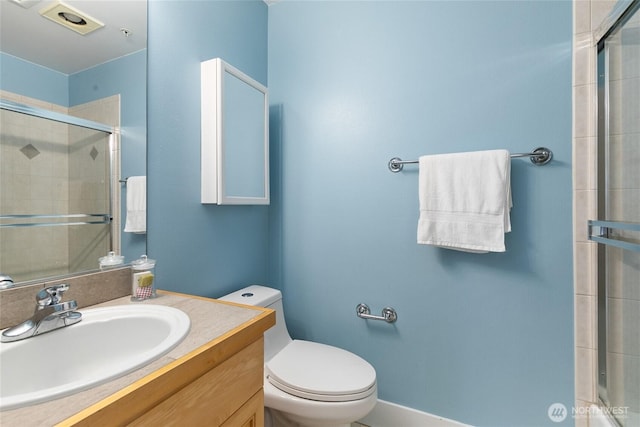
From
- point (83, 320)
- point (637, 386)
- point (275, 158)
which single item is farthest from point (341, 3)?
point (637, 386)

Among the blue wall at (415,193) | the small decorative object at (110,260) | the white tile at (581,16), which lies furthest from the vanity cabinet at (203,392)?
the white tile at (581,16)

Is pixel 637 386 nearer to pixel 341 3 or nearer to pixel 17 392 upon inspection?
pixel 17 392

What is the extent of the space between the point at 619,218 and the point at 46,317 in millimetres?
1783

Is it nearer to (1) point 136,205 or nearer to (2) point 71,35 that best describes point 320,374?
(1) point 136,205

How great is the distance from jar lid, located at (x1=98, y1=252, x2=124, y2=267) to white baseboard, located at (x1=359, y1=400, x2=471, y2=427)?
136cm

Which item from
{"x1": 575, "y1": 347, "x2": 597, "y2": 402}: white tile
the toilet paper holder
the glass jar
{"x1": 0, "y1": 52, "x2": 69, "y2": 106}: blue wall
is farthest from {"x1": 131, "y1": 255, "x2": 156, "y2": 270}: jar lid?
{"x1": 575, "y1": 347, "x2": 597, "y2": 402}: white tile

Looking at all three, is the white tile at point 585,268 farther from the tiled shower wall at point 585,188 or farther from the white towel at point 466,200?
the white towel at point 466,200

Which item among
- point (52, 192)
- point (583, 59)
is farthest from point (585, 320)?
point (52, 192)

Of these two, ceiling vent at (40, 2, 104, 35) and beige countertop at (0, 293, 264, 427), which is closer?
beige countertop at (0, 293, 264, 427)

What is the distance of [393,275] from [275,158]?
94 cm

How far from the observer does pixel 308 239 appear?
1.62 metres

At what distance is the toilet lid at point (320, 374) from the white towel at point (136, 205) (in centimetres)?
76

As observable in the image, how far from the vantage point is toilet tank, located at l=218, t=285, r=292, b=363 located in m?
1.31

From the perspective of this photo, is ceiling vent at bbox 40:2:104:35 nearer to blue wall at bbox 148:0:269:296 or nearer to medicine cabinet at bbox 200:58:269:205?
blue wall at bbox 148:0:269:296
